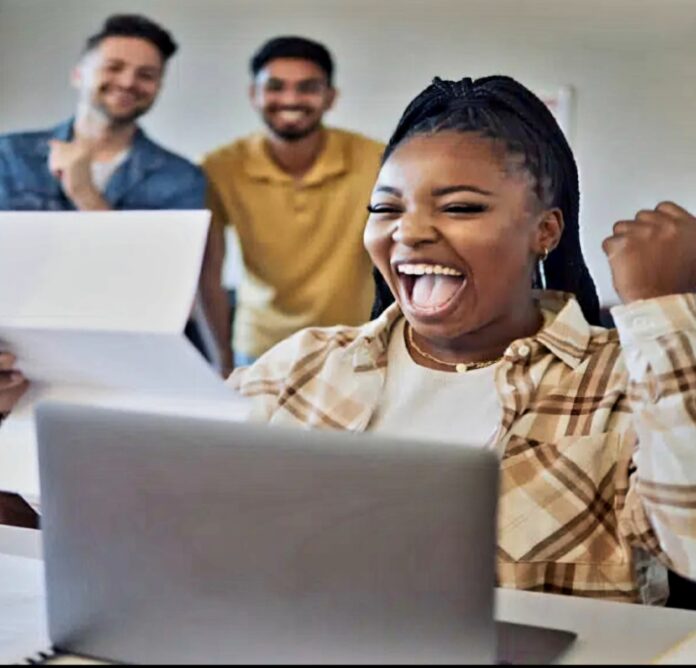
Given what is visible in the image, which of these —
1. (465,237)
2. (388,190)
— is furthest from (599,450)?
(388,190)

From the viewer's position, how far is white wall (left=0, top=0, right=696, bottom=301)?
1.40 m

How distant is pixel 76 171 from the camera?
5.84 feet

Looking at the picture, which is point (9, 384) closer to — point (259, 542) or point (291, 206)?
point (291, 206)

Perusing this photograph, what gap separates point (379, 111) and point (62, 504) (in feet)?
2.62

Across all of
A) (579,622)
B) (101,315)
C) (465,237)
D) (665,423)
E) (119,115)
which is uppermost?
(119,115)

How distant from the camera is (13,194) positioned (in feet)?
5.95

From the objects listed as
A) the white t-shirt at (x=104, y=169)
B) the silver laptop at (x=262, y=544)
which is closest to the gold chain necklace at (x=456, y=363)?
the silver laptop at (x=262, y=544)

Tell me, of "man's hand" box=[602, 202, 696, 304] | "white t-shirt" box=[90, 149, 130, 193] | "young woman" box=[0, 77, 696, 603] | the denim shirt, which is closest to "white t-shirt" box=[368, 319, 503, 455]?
"young woman" box=[0, 77, 696, 603]

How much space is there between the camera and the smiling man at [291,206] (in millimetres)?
1577

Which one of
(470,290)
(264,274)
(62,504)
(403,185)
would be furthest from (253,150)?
(62,504)

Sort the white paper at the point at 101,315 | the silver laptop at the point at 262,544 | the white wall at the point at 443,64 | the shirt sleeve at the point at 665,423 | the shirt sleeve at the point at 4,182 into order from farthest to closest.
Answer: the shirt sleeve at the point at 4,182 < the white paper at the point at 101,315 < the white wall at the point at 443,64 < the shirt sleeve at the point at 665,423 < the silver laptop at the point at 262,544

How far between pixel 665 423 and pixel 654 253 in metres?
0.24

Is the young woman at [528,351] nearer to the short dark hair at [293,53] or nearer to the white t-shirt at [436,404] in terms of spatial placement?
the white t-shirt at [436,404]

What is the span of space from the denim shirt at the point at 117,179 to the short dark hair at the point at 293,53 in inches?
7.9
